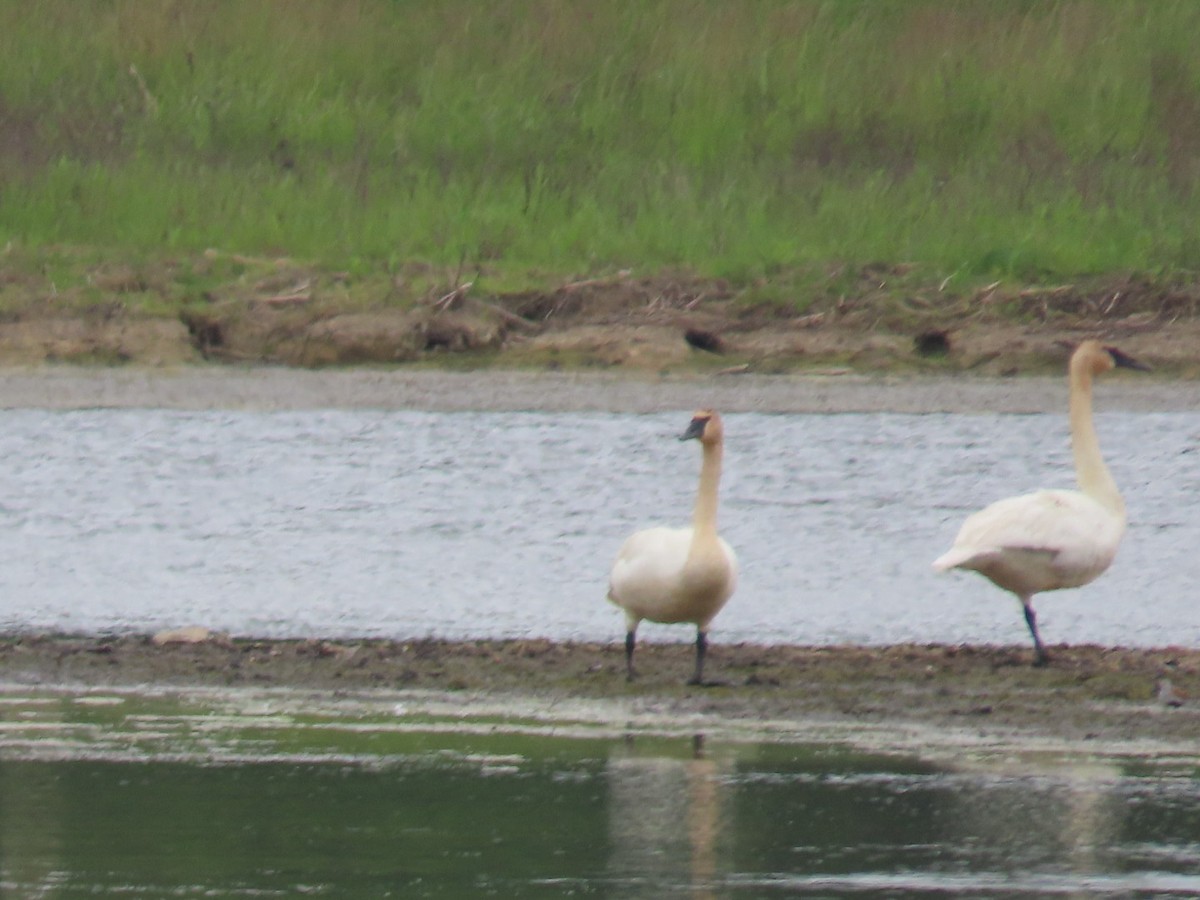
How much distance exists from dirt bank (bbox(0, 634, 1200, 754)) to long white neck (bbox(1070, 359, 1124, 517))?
63 centimetres

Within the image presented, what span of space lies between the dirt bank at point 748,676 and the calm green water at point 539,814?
554 millimetres

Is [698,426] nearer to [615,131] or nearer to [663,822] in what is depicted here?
Result: [663,822]

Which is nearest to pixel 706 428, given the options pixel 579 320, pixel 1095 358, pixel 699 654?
pixel 699 654

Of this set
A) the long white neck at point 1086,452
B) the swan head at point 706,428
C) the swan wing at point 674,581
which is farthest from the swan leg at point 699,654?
the long white neck at point 1086,452

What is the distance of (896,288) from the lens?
20.6 meters

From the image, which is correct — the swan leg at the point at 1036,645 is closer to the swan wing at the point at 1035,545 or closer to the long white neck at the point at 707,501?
the swan wing at the point at 1035,545

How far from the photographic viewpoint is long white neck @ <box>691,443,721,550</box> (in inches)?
357

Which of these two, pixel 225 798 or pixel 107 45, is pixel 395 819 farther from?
pixel 107 45

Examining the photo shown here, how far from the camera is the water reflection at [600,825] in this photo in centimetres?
592

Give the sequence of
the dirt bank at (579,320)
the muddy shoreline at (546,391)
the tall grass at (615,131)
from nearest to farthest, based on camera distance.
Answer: the muddy shoreline at (546,391)
the dirt bank at (579,320)
the tall grass at (615,131)

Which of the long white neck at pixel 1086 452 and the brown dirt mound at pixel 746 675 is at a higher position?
the long white neck at pixel 1086 452

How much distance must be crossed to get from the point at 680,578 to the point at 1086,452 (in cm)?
209

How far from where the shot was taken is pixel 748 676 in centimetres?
898

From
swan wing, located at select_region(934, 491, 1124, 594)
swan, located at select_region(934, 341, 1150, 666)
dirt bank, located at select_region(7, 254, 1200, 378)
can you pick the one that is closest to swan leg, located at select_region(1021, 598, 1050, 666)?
swan, located at select_region(934, 341, 1150, 666)
